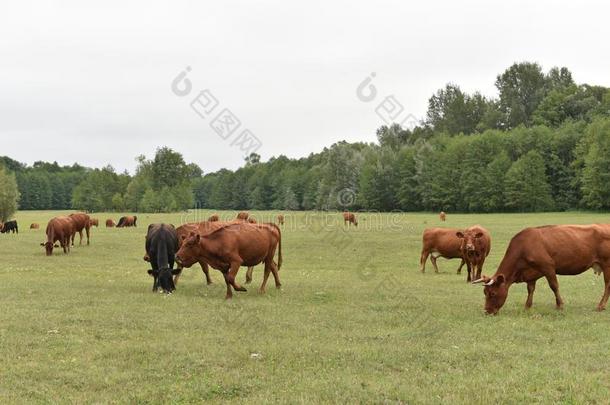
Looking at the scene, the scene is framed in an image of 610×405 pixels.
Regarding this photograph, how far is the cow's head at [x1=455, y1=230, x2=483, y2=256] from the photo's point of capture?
64.7 ft

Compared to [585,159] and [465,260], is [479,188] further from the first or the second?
[465,260]

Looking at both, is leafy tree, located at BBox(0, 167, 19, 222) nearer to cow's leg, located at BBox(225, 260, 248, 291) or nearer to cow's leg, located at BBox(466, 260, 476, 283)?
cow's leg, located at BBox(225, 260, 248, 291)

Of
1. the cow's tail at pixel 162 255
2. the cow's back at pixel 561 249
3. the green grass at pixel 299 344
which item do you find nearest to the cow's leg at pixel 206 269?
the green grass at pixel 299 344

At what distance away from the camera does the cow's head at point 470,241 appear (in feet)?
64.7

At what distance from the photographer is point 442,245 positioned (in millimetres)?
23203

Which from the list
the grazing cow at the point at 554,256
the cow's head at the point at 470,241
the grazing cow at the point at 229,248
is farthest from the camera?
the cow's head at the point at 470,241

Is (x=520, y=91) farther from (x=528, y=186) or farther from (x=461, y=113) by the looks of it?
(x=528, y=186)

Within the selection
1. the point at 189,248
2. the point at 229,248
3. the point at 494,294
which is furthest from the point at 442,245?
the point at 189,248

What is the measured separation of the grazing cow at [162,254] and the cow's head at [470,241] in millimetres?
9879

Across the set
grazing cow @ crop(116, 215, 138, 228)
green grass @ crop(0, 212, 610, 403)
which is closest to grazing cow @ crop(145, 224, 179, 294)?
green grass @ crop(0, 212, 610, 403)

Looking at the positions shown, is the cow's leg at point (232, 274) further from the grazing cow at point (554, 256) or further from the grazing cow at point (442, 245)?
the grazing cow at point (442, 245)

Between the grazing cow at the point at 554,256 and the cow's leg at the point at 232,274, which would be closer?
the grazing cow at the point at 554,256

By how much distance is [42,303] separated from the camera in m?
14.6

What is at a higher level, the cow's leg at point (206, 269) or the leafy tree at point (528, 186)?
the leafy tree at point (528, 186)
